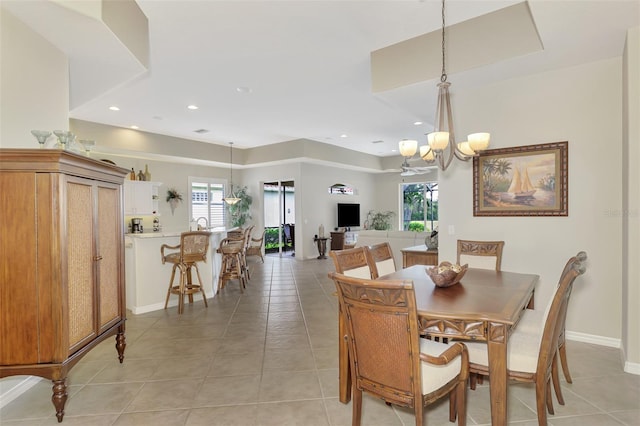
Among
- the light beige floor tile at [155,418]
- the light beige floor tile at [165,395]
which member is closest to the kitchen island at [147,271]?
the light beige floor tile at [165,395]

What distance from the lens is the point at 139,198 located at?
7590 mm

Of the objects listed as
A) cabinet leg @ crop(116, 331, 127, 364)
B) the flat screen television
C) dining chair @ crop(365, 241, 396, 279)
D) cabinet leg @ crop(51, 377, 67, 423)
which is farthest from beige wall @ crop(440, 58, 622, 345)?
the flat screen television

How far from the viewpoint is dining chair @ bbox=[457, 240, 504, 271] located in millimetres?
3191

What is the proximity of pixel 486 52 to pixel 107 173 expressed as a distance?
139 inches

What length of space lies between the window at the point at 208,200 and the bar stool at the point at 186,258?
4.97 m

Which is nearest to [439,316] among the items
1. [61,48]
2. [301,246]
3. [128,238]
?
[61,48]

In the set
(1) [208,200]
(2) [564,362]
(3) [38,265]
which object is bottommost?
(2) [564,362]

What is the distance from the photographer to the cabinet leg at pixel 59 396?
2.08m

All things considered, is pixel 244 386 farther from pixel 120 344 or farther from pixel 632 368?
pixel 632 368

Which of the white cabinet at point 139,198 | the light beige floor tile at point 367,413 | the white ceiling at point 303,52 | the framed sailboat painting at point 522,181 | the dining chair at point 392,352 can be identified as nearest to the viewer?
the dining chair at point 392,352

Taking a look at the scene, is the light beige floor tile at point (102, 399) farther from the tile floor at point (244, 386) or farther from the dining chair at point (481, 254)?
the dining chair at point (481, 254)

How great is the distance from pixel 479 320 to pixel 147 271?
4254mm

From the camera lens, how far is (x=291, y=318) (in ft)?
13.7

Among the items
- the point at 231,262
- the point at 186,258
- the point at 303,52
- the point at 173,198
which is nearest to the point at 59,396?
the point at 186,258
